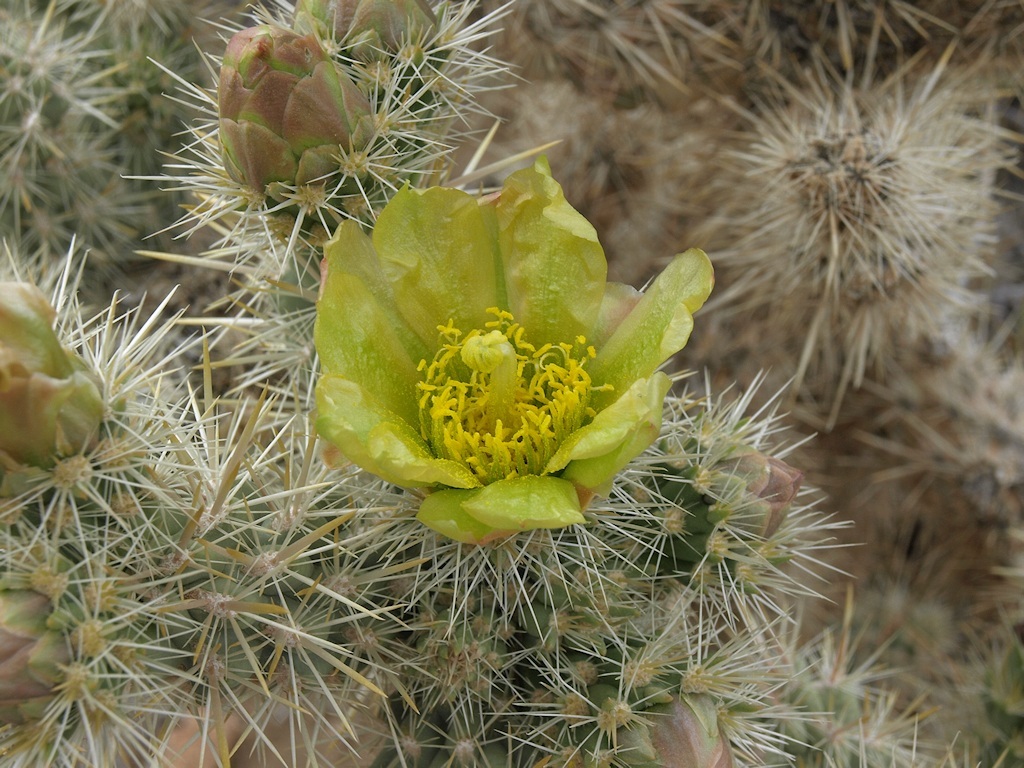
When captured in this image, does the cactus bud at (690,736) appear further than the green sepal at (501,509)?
Yes

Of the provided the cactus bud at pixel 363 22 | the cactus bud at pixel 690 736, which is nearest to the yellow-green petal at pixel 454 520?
the cactus bud at pixel 690 736

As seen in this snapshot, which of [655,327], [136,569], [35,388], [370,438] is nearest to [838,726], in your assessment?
[655,327]

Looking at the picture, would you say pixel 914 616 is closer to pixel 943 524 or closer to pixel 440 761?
pixel 943 524

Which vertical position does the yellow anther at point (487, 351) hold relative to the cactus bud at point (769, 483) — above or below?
above

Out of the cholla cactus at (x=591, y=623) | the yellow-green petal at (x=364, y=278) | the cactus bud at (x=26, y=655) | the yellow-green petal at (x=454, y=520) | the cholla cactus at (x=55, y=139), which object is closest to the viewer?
the cactus bud at (x=26, y=655)

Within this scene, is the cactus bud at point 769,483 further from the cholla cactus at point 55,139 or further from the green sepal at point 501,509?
the cholla cactus at point 55,139

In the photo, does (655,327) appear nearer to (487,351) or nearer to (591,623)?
(487,351)

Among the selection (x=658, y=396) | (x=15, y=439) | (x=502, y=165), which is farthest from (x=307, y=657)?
(x=502, y=165)
